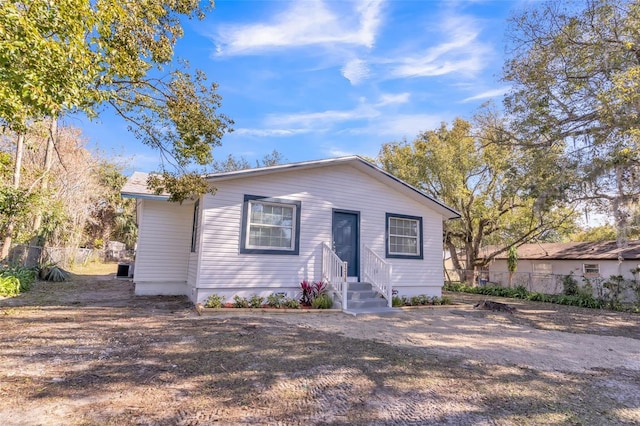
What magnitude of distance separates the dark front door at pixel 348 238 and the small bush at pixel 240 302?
9.70 feet

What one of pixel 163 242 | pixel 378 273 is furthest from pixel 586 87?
pixel 163 242

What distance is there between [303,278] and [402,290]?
3.38m

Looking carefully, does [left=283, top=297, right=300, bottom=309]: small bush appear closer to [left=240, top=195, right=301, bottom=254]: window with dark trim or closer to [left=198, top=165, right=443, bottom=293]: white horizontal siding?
[left=198, top=165, right=443, bottom=293]: white horizontal siding

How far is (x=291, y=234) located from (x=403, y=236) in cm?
388

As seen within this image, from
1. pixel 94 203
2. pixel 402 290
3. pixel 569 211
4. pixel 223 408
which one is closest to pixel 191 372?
pixel 223 408

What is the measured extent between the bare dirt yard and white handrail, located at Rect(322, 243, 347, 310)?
1299 mm

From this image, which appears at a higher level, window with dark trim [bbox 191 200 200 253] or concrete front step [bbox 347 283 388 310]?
window with dark trim [bbox 191 200 200 253]

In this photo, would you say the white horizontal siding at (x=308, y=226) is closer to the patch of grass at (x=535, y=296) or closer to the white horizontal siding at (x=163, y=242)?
the white horizontal siding at (x=163, y=242)

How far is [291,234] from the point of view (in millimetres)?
9320

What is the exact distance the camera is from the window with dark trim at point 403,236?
1073 centimetres

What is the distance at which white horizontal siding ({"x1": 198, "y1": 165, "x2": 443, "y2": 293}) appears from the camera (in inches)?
331

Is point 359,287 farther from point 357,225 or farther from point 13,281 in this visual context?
point 13,281

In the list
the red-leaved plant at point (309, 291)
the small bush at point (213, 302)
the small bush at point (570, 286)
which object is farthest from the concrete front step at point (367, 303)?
the small bush at point (570, 286)

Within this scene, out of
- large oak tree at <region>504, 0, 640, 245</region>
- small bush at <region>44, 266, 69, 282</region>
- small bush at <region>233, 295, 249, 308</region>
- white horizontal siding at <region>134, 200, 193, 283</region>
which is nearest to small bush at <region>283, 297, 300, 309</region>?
small bush at <region>233, 295, 249, 308</region>
